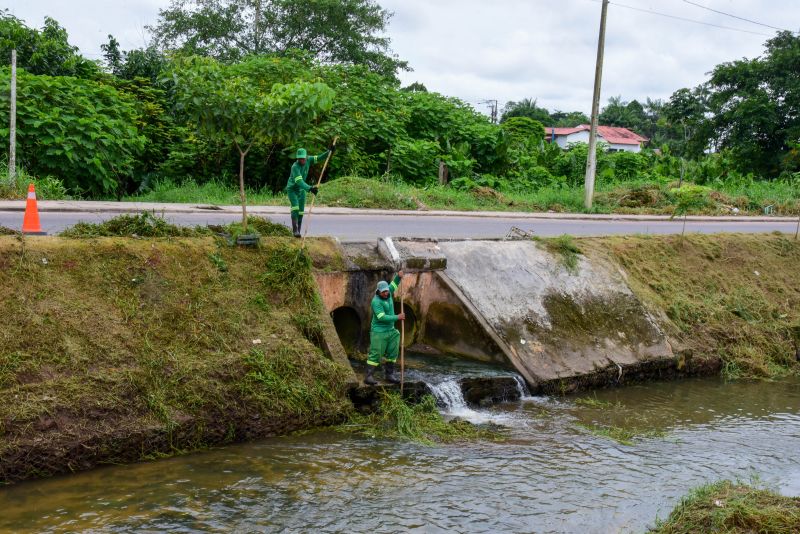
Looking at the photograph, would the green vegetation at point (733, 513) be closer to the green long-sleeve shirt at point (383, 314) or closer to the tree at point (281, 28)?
the green long-sleeve shirt at point (383, 314)

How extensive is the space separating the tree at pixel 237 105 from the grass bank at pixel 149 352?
128 cm

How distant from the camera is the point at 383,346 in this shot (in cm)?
987

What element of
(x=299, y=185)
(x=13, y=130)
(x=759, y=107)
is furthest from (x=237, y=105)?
(x=759, y=107)

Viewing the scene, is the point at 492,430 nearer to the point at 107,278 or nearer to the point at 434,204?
the point at 107,278

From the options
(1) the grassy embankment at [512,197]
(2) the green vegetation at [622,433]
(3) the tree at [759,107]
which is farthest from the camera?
(3) the tree at [759,107]

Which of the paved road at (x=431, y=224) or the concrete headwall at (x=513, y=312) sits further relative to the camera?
the paved road at (x=431, y=224)

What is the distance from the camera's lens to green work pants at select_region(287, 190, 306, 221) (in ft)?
37.2

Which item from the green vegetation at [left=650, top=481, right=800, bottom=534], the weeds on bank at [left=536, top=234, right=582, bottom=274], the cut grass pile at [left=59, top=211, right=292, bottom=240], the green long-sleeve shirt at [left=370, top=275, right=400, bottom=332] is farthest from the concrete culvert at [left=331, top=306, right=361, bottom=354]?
the green vegetation at [left=650, top=481, right=800, bottom=534]

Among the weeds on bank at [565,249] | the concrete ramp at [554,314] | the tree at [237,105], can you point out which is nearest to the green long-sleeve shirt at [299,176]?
the tree at [237,105]

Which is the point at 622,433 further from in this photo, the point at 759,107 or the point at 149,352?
the point at 759,107

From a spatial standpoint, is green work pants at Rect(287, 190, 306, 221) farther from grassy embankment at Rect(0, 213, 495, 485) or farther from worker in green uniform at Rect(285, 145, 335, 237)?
grassy embankment at Rect(0, 213, 495, 485)

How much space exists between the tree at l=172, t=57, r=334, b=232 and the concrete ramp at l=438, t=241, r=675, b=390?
11.1 feet

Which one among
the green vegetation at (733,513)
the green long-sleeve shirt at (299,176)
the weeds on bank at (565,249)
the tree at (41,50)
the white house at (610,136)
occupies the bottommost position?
the green vegetation at (733,513)

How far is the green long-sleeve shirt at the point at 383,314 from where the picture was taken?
9703 mm
